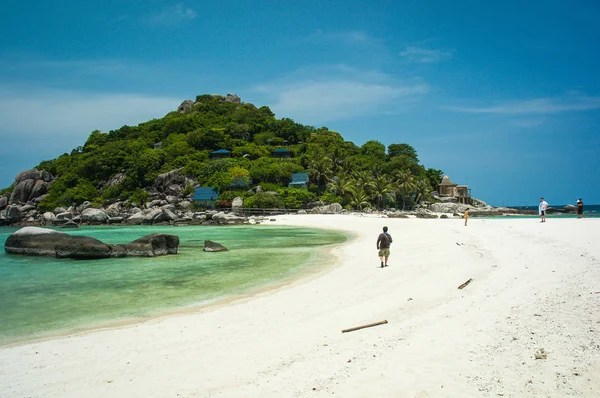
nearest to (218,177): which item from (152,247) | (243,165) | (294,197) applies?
(243,165)

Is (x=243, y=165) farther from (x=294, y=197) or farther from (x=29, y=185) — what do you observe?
(x=29, y=185)

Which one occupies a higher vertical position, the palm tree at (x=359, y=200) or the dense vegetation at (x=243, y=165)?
the dense vegetation at (x=243, y=165)

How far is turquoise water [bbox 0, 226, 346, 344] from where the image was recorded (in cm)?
890

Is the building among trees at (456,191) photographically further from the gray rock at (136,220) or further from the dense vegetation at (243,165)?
the gray rock at (136,220)

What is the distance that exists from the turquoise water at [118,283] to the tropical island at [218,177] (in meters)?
33.1

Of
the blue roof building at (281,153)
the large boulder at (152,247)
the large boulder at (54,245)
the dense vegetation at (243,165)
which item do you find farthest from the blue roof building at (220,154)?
the large boulder at (152,247)

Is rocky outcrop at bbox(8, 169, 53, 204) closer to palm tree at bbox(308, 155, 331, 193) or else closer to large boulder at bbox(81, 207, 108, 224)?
large boulder at bbox(81, 207, 108, 224)

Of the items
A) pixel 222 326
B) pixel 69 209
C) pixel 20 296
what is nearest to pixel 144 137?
pixel 69 209

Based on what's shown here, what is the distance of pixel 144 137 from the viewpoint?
285 feet

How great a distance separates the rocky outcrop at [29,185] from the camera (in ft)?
232

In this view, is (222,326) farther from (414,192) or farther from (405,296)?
(414,192)

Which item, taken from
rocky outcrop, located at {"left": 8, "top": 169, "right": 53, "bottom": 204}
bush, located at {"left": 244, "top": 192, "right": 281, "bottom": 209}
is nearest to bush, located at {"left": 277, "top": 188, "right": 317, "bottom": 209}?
bush, located at {"left": 244, "top": 192, "right": 281, "bottom": 209}

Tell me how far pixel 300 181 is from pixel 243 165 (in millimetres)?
11436

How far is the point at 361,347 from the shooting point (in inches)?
221
